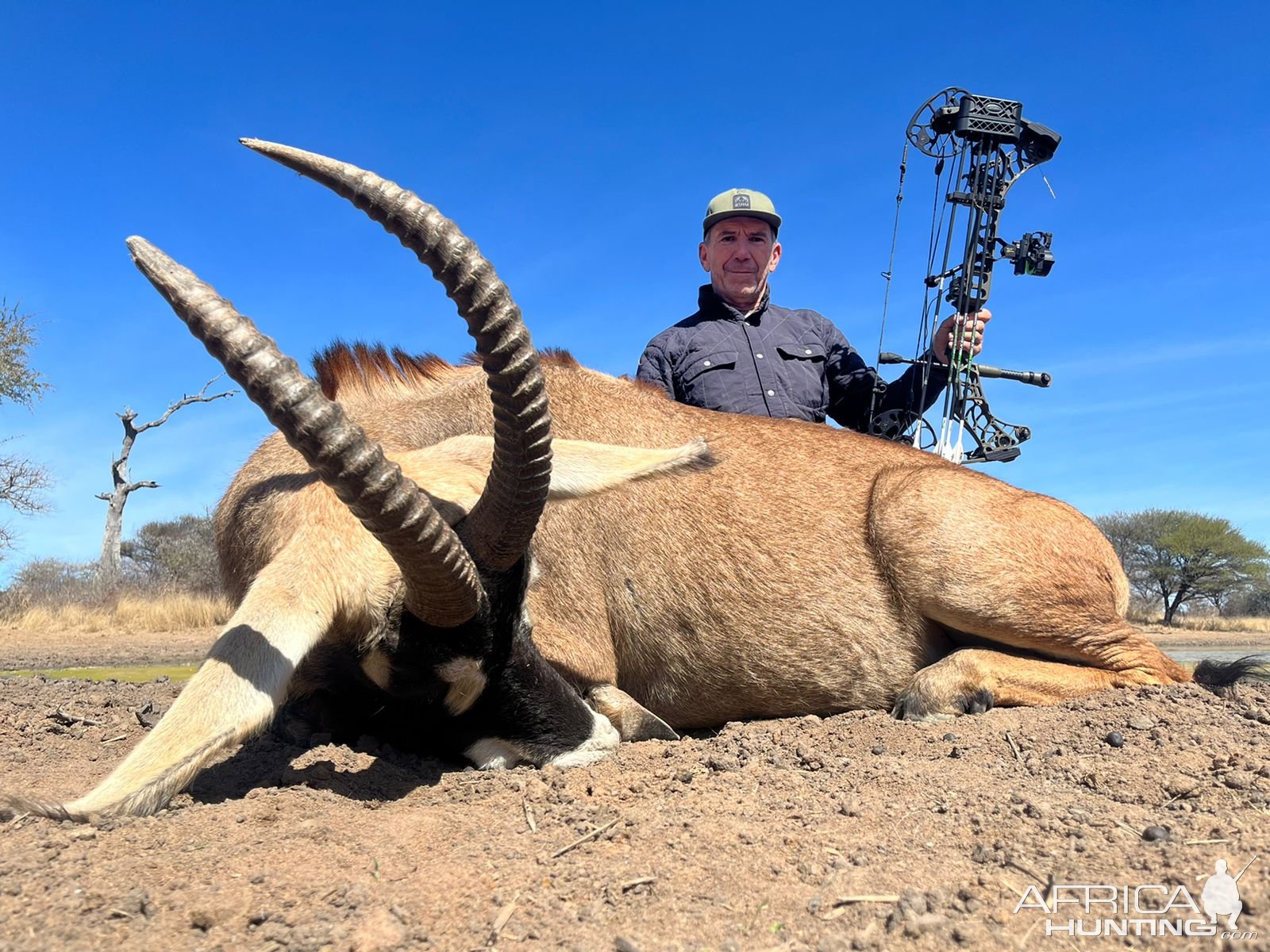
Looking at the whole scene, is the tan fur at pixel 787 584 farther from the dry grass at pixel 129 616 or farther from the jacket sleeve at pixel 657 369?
the dry grass at pixel 129 616

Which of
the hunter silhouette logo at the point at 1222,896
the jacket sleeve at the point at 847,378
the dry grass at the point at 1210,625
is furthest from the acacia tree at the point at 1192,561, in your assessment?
the hunter silhouette logo at the point at 1222,896

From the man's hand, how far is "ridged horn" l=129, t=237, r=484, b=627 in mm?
5506

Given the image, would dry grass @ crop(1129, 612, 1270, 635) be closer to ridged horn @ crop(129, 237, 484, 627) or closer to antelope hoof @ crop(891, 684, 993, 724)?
antelope hoof @ crop(891, 684, 993, 724)

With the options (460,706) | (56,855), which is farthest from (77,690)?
(56,855)

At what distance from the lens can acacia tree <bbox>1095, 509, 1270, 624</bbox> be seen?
35.7m

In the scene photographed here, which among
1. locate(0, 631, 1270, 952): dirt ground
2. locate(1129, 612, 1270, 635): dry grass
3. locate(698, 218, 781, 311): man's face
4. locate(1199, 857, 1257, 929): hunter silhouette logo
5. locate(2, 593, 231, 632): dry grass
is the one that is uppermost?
locate(698, 218, 781, 311): man's face

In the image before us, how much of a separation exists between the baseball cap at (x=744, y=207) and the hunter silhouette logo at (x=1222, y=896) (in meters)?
6.47

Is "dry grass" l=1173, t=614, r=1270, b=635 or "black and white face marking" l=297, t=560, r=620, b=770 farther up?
"dry grass" l=1173, t=614, r=1270, b=635

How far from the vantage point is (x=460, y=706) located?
11.5 feet

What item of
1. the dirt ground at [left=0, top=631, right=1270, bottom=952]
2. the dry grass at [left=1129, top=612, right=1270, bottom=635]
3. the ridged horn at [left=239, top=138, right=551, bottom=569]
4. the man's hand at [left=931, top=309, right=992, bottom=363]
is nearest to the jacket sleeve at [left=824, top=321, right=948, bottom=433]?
the man's hand at [left=931, top=309, right=992, bottom=363]

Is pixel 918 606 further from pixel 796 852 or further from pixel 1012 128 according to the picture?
pixel 1012 128

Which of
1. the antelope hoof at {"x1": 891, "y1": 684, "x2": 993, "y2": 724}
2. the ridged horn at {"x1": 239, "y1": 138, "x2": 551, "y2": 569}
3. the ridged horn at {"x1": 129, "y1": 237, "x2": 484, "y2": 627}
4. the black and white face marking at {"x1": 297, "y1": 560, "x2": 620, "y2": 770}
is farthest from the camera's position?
the antelope hoof at {"x1": 891, "y1": 684, "x2": 993, "y2": 724}

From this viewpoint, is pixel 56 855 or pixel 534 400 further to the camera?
pixel 534 400

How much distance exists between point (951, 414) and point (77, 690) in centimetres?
674
